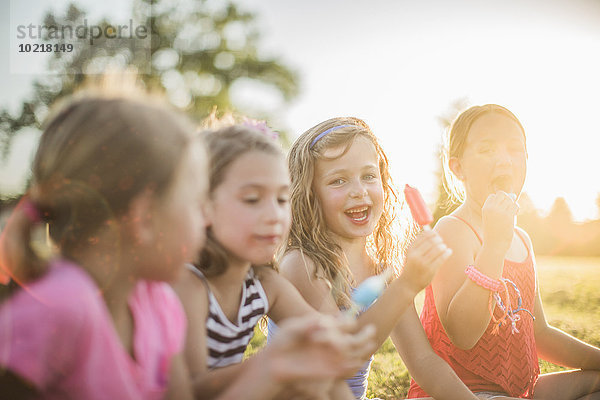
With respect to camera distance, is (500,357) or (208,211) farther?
(500,357)

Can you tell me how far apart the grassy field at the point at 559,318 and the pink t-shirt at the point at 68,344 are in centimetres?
266

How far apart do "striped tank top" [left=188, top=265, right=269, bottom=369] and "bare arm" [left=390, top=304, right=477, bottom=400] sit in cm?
101

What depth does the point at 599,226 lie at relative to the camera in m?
15.0

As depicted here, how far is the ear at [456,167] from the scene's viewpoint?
2939 mm

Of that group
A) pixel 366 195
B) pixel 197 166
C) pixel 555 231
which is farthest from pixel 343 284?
pixel 555 231

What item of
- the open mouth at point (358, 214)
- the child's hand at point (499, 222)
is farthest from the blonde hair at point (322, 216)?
the child's hand at point (499, 222)

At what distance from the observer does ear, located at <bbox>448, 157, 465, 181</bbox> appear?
2.94 m

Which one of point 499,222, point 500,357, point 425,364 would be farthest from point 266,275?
point 500,357

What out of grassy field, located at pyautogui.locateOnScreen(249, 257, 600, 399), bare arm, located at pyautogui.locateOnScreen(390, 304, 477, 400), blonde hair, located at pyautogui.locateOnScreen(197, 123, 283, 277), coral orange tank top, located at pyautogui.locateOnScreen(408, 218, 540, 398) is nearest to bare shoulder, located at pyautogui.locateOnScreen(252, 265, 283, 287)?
blonde hair, located at pyautogui.locateOnScreen(197, 123, 283, 277)

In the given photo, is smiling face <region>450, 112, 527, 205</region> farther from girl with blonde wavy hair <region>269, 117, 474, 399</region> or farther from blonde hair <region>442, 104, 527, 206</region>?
girl with blonde wavy hair <region>269, 117, 474, 399</region>

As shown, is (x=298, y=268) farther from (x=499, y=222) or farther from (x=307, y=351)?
(x=307, y=351)

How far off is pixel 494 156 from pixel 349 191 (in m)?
0.83

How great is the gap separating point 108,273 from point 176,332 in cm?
31

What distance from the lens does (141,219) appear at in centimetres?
131
